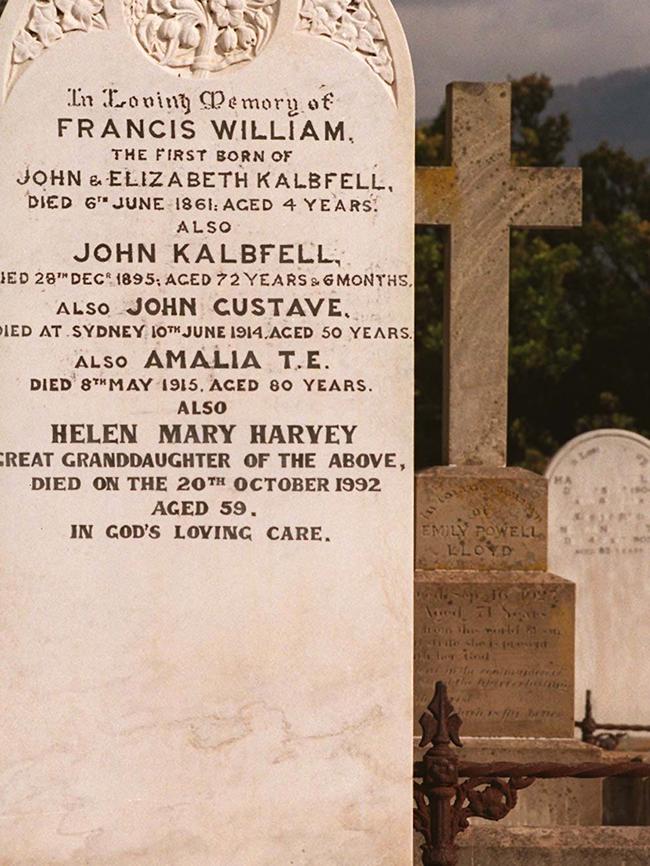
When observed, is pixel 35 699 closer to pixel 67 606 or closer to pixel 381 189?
pixel 67 606

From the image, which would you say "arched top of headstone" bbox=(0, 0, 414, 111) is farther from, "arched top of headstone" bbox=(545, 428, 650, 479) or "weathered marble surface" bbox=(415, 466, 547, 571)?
"arched top of headstone" bbox=(545, 428, 650, 479)

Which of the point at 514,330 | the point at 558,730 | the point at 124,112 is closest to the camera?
the point at 124,112

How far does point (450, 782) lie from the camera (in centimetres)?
538

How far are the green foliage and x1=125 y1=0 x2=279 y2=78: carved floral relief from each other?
56.2 feet

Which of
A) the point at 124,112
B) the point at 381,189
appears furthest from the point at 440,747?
the point at 124,112

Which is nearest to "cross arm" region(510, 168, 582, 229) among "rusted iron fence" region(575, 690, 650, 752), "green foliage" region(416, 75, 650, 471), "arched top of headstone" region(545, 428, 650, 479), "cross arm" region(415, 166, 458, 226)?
"cross arm" region(415, 166, 458, 226)

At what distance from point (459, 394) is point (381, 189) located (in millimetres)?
3423

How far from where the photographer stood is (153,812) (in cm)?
524

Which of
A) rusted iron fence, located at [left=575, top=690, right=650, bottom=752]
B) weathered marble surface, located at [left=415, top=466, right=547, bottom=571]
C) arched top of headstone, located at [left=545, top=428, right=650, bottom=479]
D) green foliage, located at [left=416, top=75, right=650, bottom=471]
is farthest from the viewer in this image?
green foliage, located at [left=416, top=75, right=650, bottom=471]

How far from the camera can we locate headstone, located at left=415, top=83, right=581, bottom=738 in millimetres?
8398

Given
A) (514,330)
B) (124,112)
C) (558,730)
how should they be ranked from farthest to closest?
(514,330) → (558,730) → (124,112)

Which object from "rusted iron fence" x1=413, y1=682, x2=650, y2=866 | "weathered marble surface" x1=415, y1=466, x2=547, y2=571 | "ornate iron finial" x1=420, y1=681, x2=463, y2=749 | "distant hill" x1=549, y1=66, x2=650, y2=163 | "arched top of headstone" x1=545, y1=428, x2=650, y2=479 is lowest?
"rusted iron fence" x1=413, y1=682, x2=650, y2=866

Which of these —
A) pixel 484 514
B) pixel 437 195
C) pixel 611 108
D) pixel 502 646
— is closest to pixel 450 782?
pixel 502 646

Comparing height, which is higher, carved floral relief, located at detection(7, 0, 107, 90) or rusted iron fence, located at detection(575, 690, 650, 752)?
carved floral relief, located at detection(7, 0, 107, 90)
